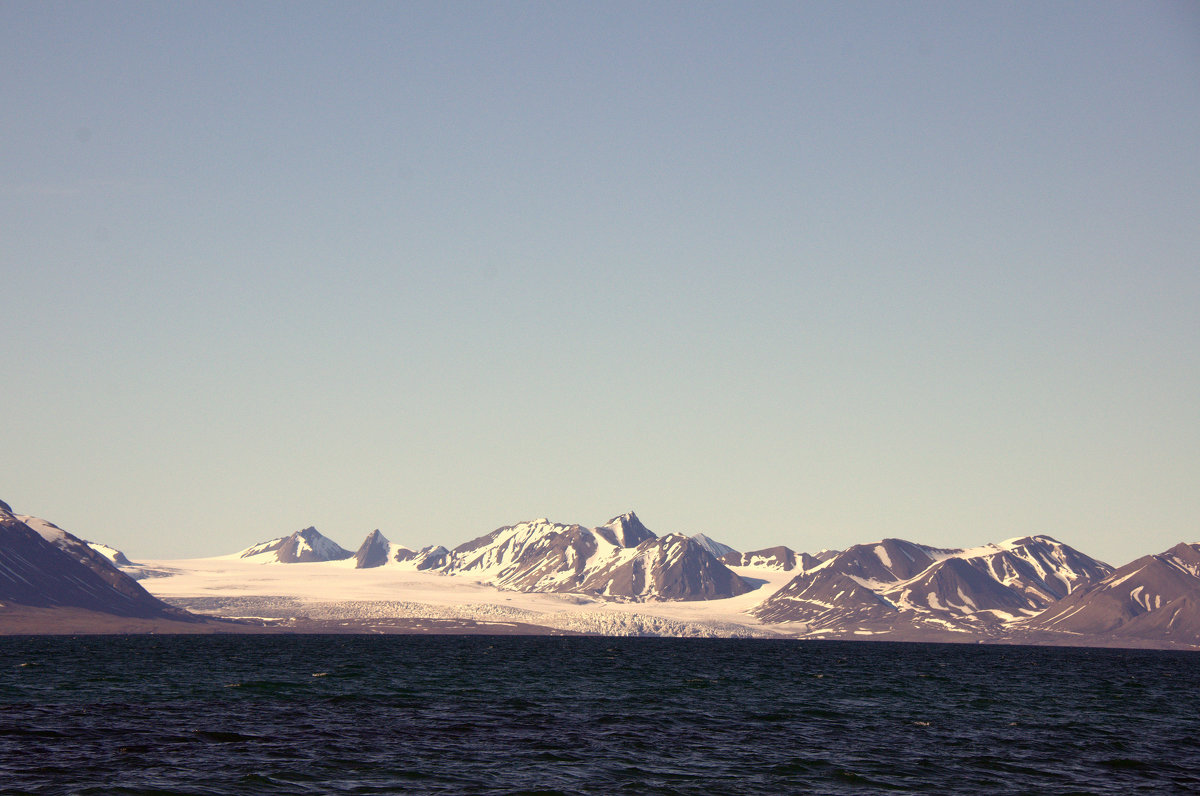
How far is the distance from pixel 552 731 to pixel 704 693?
40019mm

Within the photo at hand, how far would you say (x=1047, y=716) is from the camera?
295ft

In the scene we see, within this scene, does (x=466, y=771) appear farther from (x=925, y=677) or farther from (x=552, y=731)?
(x=925, y=677)

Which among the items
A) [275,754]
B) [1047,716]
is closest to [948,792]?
[275,754]

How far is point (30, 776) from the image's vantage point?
156ft

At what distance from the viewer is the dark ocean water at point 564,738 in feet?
166

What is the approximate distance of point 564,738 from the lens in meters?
65.7

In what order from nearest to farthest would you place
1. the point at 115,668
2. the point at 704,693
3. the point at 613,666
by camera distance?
the point at 704,693 < the point at 115,668 < the point at 613,666

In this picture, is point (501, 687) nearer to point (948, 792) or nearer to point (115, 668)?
point (115, 668)

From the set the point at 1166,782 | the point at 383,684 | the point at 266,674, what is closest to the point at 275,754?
the point at 1166,782

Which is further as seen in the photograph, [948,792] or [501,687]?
[501,687]

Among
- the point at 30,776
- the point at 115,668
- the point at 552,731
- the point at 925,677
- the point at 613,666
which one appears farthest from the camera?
the point at 613,666

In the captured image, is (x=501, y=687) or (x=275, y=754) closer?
(x=275, y=754)

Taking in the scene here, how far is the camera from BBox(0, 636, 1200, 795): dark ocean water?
5069 centimetres

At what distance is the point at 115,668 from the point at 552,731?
283 ft
